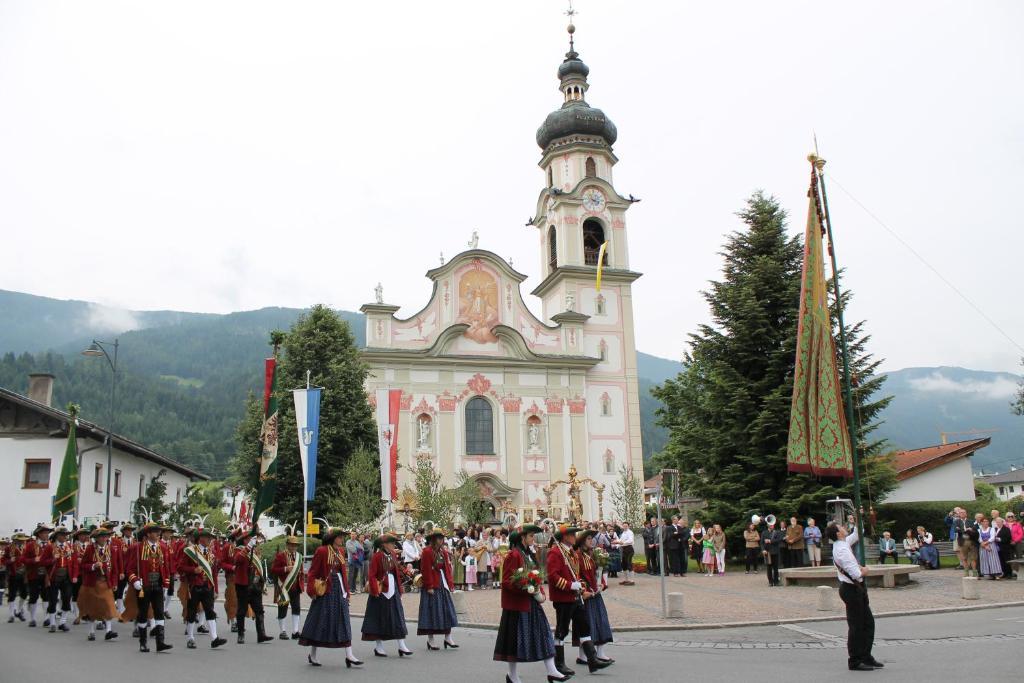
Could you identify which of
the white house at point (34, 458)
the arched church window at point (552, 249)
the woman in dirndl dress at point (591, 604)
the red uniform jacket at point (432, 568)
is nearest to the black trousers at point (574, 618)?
the woman in dirndl dress at point (591, 604)

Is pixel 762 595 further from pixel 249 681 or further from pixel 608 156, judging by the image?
pixel 608 156

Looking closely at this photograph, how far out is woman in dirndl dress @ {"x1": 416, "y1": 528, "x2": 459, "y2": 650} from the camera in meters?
12.3

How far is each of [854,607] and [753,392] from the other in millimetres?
19734

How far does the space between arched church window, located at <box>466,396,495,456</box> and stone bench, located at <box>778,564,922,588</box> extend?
25.7 m

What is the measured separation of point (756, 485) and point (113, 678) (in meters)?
22.5

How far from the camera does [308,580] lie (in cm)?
1155

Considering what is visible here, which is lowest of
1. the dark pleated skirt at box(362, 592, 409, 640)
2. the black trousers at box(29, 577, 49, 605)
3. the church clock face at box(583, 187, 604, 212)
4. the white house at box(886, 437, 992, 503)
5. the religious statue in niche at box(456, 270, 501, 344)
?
the dark pleated skirt at box(362, 592, 409, 640)

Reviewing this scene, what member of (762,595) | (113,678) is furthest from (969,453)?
(113,678)

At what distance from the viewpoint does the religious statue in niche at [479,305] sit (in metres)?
47.2

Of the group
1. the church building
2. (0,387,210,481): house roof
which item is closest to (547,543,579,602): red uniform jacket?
(0,387,210,481): house roof

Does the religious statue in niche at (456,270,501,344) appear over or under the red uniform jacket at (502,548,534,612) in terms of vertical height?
over

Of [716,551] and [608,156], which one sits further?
[608,156]

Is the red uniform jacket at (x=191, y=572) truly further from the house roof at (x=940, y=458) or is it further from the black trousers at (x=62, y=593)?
the house roof at (x=940, y=458)

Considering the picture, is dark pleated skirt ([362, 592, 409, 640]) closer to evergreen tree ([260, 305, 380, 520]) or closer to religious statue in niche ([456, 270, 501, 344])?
evergreen tree ([260, 305, 380, 520])
